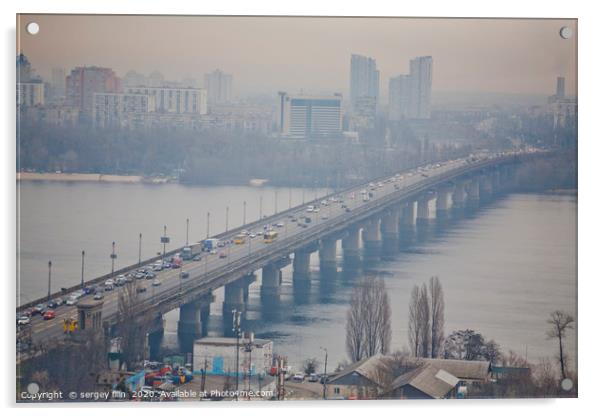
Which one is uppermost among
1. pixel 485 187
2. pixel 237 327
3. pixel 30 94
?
pixel 30 94

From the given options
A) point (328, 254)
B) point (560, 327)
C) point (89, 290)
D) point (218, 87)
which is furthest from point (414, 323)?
point (89, 290)

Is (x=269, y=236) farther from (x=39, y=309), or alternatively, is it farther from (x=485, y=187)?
(x=39, y=309)

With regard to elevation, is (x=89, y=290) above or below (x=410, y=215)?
below

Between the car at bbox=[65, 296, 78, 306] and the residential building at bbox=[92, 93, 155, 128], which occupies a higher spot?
the residential building at bbox=[92, 93, 155, 128]

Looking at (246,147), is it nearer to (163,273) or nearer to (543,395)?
(163,273)

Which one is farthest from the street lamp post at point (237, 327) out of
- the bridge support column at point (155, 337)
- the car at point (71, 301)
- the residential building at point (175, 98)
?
the residential building at point (175, 98)

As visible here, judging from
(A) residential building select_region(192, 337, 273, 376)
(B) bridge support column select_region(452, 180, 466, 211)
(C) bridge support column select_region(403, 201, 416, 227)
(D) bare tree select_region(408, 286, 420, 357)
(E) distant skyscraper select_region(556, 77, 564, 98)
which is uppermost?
(E) distant skyscraper select_region(556, 77, 564, 98)

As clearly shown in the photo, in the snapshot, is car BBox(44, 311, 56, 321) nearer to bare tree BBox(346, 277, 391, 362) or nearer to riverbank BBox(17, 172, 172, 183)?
riverbank BBox(17, 172, 172, 183)

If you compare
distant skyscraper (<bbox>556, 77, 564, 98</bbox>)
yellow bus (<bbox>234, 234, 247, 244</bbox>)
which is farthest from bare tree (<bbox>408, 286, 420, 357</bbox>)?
yellow bus (<bbox>234, 234, 247, 244</bbox>)
